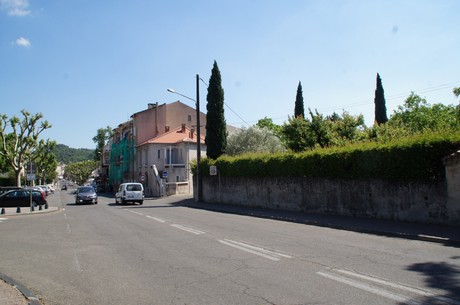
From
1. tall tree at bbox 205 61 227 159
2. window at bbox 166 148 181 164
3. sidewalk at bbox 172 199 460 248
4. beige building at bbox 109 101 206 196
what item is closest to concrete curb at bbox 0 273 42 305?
sidewalk at bbox 172 199 460 248

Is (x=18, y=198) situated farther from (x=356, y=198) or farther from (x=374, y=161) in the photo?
(x=374, y=161)

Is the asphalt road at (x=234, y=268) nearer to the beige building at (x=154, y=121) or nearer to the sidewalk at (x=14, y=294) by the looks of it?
the sidewalk at (x=14, y=294)

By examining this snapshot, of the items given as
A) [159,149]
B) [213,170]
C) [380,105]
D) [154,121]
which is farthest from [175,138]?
[380,105]

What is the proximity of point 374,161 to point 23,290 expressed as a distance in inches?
529

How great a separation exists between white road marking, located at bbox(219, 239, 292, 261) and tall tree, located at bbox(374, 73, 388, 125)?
39584 millimetres

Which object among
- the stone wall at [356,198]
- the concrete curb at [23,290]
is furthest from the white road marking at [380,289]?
the stone wall at [356,198]

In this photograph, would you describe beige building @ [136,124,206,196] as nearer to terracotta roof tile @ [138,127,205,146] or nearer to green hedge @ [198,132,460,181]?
terracotta roof tile @ [138,127,205,146]

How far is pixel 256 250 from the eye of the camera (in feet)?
32.0

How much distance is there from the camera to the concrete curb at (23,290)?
5910 millimetres

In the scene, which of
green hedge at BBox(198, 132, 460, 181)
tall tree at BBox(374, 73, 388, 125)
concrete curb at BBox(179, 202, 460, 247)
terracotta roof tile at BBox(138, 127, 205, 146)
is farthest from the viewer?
terracotta roof tile at BBox(138, 127, 205, 146)

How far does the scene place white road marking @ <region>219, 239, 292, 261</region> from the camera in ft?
29.2

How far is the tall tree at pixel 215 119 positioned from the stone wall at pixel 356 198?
5.77 meters

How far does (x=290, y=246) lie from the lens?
10336 millimetres

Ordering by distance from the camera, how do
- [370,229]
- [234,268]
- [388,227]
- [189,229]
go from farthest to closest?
[189,229] < [388,227] < [370,229] < [234,268]
